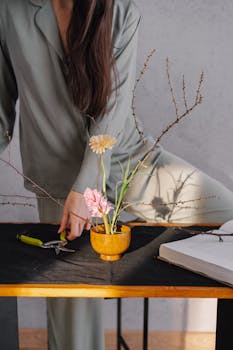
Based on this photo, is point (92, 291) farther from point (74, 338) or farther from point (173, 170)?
point (173, 170)

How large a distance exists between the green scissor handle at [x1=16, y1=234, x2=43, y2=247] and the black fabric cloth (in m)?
0.01

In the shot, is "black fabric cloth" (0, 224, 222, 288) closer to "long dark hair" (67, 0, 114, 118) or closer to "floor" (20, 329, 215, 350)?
"long dark hair" (67, 0, 114, 118)

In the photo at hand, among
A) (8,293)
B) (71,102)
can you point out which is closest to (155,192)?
(71,102)

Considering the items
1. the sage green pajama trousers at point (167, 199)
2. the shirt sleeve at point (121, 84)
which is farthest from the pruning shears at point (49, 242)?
the sage green pajama trousers at point (167, 199)

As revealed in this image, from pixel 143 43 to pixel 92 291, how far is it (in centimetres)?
136

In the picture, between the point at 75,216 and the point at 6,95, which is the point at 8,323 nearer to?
the point at 75,216

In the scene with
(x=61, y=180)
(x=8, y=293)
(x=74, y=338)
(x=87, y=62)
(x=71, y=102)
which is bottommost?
(x=74, y=338)

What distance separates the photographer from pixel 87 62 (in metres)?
1.47

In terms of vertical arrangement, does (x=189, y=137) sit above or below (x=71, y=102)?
below

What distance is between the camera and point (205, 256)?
1009 millimetres

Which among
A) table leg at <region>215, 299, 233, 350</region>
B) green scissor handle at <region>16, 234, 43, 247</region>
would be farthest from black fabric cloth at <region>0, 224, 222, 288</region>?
table leg at <region>215, 299, 233, 350</region>

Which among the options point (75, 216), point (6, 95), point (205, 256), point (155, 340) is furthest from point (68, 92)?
point (155, 340)

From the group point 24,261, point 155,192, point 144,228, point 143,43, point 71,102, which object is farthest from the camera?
point 143,43

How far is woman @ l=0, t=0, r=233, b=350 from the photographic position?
1.45m
